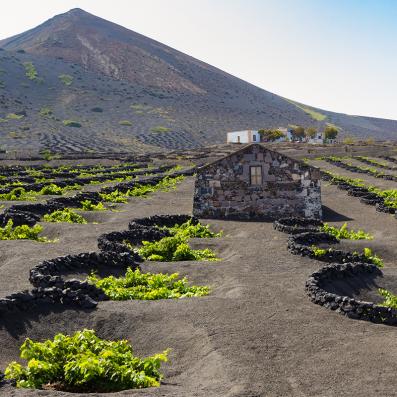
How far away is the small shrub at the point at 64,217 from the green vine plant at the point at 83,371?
17890mm

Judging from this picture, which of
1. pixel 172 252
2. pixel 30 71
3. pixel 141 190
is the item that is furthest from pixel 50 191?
pixel 30 71

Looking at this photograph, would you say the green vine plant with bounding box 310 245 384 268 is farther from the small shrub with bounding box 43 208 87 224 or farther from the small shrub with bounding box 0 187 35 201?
the small shrub with bounding box 0 187 35 201

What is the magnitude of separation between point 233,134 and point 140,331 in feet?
423

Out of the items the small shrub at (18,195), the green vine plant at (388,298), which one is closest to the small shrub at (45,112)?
the small shrub at (18,195)

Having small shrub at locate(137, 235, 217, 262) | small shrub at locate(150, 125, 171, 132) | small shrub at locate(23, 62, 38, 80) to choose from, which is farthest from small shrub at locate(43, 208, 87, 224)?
small shrub at locate(23, 62, 38, 80)

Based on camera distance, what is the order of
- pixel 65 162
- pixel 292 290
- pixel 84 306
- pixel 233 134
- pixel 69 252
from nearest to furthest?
1. pixel 84 306
2. pixel 292 290
3. pixel 69 252
4. pixel 65 162
5. pixel 233 134

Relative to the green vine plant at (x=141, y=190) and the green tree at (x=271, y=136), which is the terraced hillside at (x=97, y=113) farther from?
the green vine plant at (x=141, y=190)

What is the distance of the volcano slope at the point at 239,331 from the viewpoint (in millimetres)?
9023

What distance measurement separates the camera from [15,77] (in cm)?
16950

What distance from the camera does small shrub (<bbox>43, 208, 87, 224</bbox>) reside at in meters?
27.1

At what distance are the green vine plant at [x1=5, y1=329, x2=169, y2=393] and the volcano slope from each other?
13.1 inches

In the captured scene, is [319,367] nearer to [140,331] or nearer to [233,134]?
[140,331]

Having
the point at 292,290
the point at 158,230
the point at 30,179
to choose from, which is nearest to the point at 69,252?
the point at 158,230

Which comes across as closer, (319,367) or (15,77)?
(319,367)
